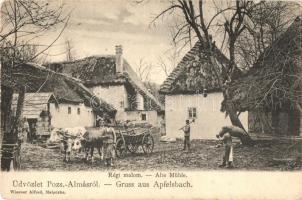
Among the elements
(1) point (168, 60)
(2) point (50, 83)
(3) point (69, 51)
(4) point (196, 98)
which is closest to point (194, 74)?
(4) point (196, 98)

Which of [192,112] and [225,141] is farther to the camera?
[192,112]

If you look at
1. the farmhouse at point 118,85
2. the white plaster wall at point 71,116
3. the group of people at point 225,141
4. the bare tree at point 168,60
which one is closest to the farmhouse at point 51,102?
the white plaster wall at point 71,116

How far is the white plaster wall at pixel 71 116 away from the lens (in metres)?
6.14

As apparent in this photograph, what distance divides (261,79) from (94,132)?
7.27 ft

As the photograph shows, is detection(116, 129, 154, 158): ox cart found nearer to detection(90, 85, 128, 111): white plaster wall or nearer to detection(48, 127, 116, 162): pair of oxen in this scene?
detection(48, 127, 116, 162): pair of oxen

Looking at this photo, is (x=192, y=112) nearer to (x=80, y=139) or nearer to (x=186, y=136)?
(x=186, y=136)

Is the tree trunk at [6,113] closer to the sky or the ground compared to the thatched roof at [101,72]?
closer to the ground

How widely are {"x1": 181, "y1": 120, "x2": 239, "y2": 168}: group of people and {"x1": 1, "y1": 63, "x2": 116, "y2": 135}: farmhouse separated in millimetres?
987

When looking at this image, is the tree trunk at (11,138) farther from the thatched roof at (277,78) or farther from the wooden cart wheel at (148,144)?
the thatched roof at (277,78)

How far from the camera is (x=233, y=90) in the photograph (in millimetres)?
6102

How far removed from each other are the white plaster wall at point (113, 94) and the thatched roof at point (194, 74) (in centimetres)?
53

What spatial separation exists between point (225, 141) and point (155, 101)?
103 centimetres

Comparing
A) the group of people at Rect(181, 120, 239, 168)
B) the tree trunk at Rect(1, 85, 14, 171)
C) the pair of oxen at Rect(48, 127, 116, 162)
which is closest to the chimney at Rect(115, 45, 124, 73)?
the pair of oxen at Rect(48, 127, 116, 162)

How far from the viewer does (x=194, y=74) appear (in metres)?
6.33
